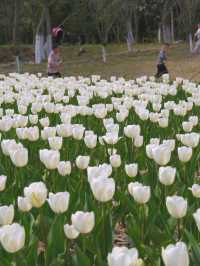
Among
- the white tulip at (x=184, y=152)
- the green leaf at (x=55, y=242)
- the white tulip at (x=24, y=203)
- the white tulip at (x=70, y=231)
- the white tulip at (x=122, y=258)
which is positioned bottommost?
the green leaf at (x=55, y=242)

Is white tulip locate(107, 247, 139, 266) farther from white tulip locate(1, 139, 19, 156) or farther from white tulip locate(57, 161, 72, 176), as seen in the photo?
white tulip locate(1, 139, 19, 156)

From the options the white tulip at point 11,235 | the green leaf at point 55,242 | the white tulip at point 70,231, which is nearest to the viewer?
the white tulip at point 11,235

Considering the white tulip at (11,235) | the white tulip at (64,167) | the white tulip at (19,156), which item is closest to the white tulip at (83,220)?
the white tulip at (11,235)

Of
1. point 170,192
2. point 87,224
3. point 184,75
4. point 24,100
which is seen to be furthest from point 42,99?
point 184,75

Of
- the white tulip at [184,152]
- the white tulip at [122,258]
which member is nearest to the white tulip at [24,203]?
the white tulip at [122,258]

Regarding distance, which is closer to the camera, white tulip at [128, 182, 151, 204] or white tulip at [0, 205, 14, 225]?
white tulip at [0, 205, 14, 225]

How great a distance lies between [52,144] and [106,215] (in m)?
1.25

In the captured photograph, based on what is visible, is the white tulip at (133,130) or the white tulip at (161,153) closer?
the white tulip at (161,153)

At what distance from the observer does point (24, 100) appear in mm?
7164

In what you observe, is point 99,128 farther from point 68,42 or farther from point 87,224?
point 68,42

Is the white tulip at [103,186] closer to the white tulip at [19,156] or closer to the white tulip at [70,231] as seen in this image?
the white tulip at [70,231]

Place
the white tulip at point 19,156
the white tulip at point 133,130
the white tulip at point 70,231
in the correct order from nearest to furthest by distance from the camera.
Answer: the white tulip at point 70,231, the white tulip at point 19,156, the white tulip at point 133,130

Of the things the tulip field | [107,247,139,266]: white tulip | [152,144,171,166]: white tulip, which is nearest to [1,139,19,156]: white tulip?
the tulip field

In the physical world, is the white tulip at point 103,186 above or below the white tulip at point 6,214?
above
